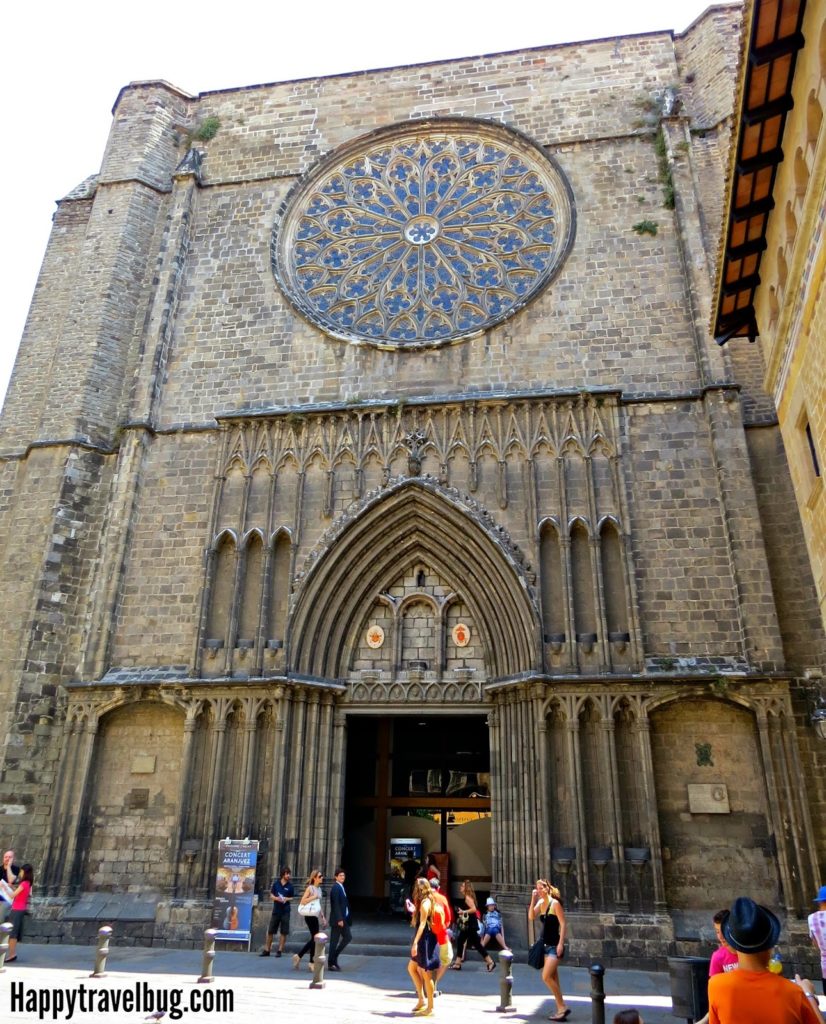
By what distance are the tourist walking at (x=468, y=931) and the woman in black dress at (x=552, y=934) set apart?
2122 millimetres

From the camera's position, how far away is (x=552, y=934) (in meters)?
7.80

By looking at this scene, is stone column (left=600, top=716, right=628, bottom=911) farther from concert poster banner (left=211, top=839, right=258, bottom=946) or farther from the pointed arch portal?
concert poster banner (left=211, top=839, right=258, bottom=946)

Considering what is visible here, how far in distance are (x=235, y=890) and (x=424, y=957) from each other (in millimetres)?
4884

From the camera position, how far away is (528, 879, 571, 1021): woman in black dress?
7492mm

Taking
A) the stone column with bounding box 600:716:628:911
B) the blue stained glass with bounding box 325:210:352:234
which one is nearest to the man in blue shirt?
the stone column with bounding box 600:716:628:911

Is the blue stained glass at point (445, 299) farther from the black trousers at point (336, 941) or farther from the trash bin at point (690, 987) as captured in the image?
the trash bin at point (690, 987)

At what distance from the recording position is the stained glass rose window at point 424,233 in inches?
643

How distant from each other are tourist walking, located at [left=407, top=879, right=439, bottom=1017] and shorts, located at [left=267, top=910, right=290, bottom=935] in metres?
3.69

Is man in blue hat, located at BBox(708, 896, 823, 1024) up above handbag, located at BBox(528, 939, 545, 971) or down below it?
above

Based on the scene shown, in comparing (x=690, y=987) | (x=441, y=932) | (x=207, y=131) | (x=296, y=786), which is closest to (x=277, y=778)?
(x=296, y=786)

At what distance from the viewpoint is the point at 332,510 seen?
1405cm

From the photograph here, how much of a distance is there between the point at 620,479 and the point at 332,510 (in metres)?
5.04

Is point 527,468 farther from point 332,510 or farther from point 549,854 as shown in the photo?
point 549,854
